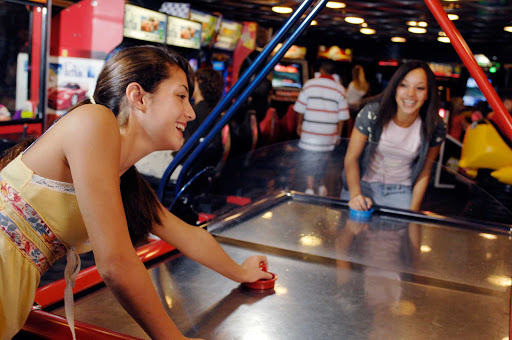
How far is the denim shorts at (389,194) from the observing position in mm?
2176

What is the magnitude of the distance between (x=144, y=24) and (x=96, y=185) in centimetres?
546

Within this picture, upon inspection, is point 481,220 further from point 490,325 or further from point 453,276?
point 490,325

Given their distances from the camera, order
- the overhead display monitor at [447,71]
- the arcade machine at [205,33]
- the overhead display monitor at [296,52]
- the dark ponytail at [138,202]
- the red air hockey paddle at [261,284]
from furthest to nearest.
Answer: the overhead display monitor at [447,71]
the overhead display monitor at [296,52]
the arcade machine at [205,33]
the red air hockey paddle at [261,284]
the dark ponytail at [138,202]

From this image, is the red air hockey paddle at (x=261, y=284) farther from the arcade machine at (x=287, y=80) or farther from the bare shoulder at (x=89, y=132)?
the arcade machine at (x=287, y=80)

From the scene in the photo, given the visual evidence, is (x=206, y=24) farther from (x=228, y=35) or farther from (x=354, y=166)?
(x=354, y=166)

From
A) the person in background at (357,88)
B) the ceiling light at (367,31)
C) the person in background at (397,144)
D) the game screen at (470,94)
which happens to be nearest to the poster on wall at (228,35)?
the person in background at (357,88)

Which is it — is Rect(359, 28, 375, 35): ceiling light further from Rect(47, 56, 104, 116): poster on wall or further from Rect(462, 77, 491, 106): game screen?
Rect(47, 56, 104, 116): poster on wall

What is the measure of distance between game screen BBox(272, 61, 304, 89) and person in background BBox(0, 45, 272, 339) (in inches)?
367

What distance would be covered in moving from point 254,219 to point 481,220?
0.89m

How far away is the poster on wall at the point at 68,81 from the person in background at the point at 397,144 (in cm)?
370

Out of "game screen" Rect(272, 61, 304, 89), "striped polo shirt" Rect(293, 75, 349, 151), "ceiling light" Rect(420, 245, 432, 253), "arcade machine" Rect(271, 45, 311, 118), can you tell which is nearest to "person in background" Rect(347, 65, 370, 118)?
"arcade machine" Rect(271, 45, 311, 118)

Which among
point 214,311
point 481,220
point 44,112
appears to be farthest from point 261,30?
point 214,311

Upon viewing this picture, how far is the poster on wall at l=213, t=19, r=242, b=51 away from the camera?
8.27 meters

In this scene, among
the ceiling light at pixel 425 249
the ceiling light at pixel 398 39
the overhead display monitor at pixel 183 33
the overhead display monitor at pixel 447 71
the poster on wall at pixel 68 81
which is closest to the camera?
the ceiling light at pixel 425 249
